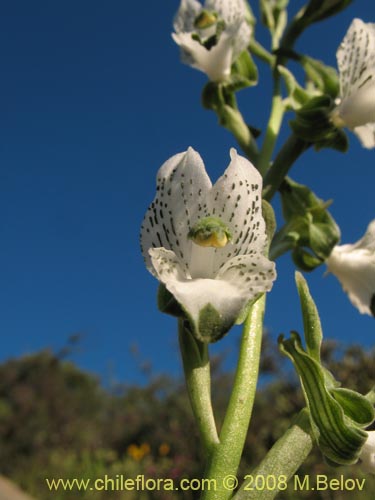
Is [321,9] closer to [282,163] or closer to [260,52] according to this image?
[260,52]

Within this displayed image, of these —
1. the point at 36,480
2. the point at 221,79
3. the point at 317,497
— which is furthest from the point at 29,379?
the point at 221,79

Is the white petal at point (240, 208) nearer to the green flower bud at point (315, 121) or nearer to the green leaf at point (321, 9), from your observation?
the green flower bud at point (315, 121)

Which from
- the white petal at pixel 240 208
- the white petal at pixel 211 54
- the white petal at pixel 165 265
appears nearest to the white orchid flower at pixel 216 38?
the white petal at pixel 211 54

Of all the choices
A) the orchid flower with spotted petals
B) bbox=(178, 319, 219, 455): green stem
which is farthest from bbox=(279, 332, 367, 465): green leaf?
the orchid flower with spotted petals

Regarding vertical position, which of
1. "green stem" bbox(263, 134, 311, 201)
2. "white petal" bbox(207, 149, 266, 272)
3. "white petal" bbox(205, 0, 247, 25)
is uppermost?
"white petal" bbox(205, 0, 247, 25)

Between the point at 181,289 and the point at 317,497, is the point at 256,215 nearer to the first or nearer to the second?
the point at 181,289

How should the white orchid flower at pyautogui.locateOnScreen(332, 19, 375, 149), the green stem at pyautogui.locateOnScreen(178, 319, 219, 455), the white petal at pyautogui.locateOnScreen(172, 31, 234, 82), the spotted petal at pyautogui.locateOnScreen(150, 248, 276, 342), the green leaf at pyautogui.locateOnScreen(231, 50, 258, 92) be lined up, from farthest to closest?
the green leaf at pyautogui.locateOnScreen(231, 50, 258, 92) < the white petal at pyautogui.locateOnScreen(172, 31, 234, 82) < the white orchid flower at pyautogui.locateOnScreen(332, 19, 375, 149) < the green stem at pyautogui.locateOnScreen(178, 319, 219, 455) < the spotted petal at pyautogui.locateOnScreen(150, 248, 276, 342)

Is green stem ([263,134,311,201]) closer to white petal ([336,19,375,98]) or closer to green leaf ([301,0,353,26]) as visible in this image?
white petal ([336,19,375,98])
